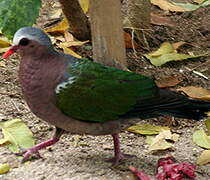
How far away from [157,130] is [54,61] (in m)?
0.91

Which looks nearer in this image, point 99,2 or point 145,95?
point 145,95

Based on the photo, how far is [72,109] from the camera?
9.22ft

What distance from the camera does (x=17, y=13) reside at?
9.64 ft

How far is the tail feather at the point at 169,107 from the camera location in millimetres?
2936

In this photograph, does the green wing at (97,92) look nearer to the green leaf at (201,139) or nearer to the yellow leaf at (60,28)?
the green leaf at (201,139)

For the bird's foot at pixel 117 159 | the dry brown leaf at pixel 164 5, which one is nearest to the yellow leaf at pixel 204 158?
the bird's foot at pixel 117 159

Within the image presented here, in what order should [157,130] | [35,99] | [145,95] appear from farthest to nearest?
[157,130], [145,95], [35,99]

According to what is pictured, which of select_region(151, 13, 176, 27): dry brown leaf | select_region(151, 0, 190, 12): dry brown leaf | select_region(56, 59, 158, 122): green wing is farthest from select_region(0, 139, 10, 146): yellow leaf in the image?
select_region(151, 0, 190, 12): dry brown leaf

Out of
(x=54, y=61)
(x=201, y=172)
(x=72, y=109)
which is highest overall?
(x=54, y=61)

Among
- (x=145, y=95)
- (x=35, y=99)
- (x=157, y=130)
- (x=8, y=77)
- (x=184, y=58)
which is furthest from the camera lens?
(x=184, y=58)

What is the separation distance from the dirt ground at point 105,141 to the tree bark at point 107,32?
415 mm

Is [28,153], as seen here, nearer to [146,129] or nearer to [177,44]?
[146,129]

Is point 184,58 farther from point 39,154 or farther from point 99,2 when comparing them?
point 39,154

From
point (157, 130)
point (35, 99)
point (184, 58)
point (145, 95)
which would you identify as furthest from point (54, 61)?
point (184, 58)
